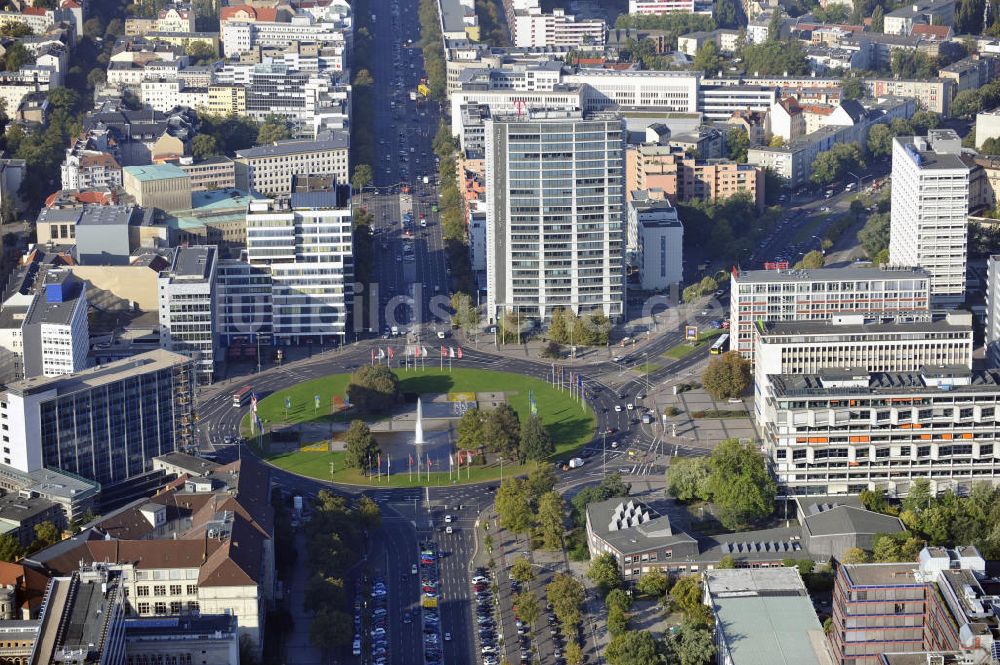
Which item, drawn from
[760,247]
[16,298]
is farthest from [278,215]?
[760,247]

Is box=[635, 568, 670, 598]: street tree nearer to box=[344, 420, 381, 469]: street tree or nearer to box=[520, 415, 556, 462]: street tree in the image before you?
box=[520, 415, 556, 462]: street tree

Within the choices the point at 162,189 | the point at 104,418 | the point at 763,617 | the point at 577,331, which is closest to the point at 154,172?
the point at 162,189

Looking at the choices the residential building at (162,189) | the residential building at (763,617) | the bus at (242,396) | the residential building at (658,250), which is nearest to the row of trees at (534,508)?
the residential building at (763,617)

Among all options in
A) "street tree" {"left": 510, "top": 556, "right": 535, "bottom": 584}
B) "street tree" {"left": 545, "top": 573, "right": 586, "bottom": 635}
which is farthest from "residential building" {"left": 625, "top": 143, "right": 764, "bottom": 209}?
"street tree" {"left": 545, "top": 573, "right": 586, "bottom": 635}

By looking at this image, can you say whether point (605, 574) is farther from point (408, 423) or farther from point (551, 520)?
point (408, 423)

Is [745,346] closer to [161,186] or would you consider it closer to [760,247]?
[760,247]

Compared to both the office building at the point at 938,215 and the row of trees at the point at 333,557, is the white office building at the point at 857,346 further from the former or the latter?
the row of trees at the point at 333,557

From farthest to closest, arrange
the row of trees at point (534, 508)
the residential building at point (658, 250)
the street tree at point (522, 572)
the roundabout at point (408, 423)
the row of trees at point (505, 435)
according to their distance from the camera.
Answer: the residential building at point (658, 250) → the roundabout at point (408, 423) → the row of trees at point (505, 435) → the row of trees at point (534, 508) → the street tree at point (522, 572)
